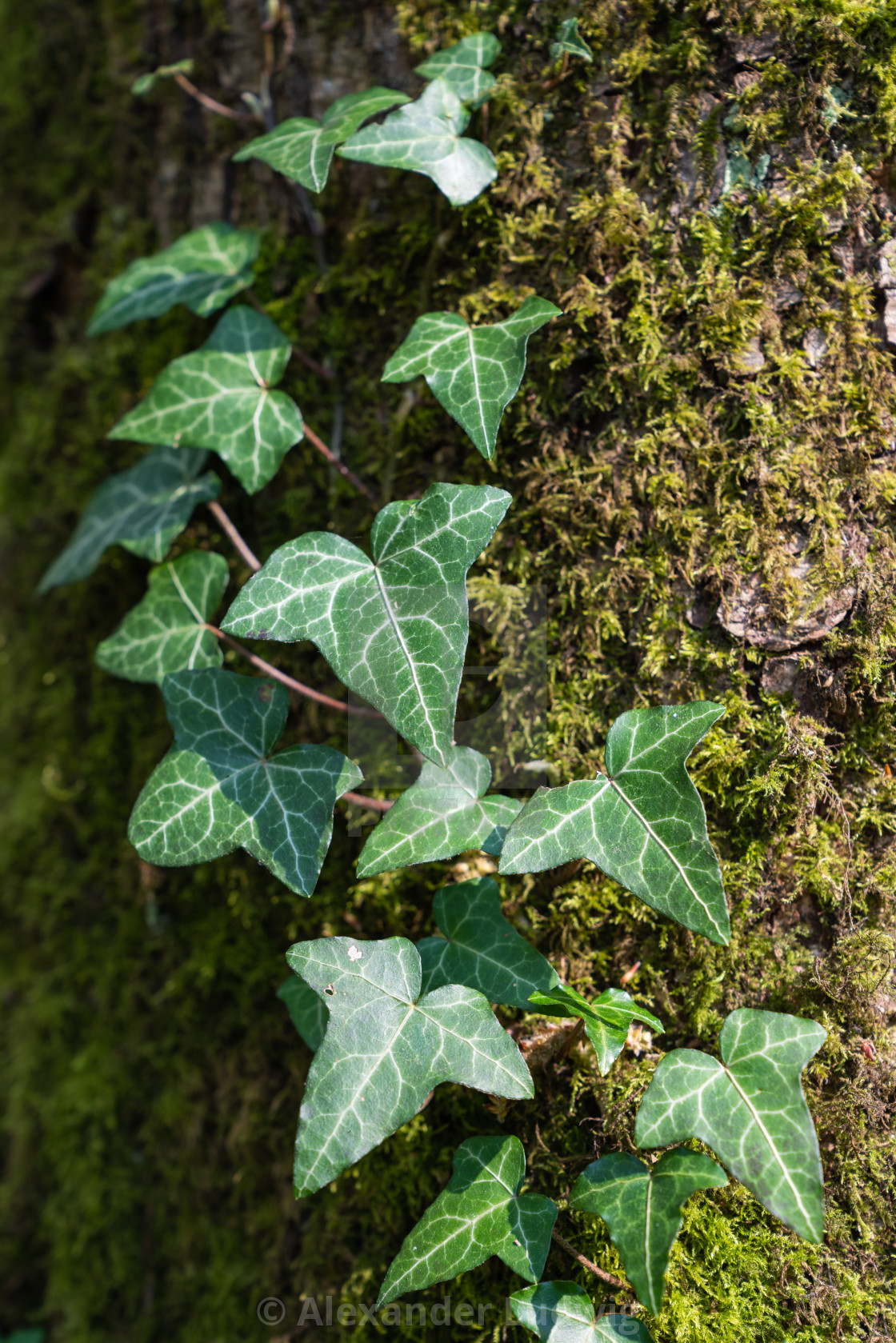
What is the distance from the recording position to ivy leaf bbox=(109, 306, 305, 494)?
64.4 inches

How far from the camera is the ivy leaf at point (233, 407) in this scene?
1.63 meters

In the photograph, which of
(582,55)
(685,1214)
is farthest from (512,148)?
(685,1214)

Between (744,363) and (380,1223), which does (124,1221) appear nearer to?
(380,1223)

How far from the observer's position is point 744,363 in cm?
144

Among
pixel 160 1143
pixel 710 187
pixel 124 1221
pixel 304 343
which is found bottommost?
pixel 124 1221

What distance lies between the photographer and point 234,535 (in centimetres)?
173

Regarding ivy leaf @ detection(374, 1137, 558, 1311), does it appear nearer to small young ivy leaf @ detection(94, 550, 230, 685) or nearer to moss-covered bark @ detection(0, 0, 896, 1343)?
moss-covered bark @ detection(0, 0, 896, 1343)

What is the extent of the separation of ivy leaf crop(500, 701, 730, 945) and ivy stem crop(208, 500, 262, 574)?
888 mm

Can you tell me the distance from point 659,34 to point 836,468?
0.93m

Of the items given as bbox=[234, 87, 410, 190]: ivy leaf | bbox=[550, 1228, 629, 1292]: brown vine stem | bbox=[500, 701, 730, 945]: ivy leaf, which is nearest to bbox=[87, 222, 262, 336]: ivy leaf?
bbox=[234, 87, 410, 190]: ivy leaf

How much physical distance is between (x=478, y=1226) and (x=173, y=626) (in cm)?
130

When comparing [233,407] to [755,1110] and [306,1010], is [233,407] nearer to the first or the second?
[306,1010]

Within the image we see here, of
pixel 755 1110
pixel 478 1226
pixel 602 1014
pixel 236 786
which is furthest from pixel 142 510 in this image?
Result: pixel 755 1110

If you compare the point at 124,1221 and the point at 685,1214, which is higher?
the point at 685,1214
